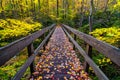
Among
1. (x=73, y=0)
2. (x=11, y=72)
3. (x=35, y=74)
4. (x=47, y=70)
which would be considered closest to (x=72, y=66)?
(x=47, y=70)

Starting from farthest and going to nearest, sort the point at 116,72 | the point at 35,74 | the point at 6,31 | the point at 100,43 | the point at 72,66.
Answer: the point at 6,31 < the point at 116,72 < the point at 72,66 < the point at 35,74 < the point at 100,43

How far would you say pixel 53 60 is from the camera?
21.6 feet

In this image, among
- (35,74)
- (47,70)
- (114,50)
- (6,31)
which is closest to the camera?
(114,50)

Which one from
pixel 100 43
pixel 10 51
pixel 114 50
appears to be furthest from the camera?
pixel 100 43

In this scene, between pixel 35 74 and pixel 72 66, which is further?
pixel 72 66

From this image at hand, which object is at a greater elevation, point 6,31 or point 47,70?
point 6,31

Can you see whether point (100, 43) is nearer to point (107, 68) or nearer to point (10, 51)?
point (10, 51)

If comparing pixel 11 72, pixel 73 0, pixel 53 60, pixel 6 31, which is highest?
pixel 73 0

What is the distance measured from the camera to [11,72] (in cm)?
673

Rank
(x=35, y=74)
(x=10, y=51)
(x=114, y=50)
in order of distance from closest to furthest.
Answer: (x=114, y=50)
(x=10, y=51)
(x=35, y=74)

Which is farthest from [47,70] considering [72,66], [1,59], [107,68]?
[107,68]

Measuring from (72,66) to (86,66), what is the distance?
0.91 meters

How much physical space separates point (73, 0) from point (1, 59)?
198ft

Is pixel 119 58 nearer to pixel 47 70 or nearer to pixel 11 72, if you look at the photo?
pixel 47 70
